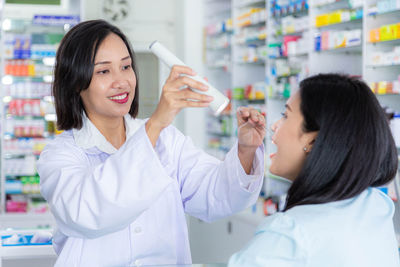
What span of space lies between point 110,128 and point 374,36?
2632 millimetres

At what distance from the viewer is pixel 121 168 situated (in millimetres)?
1372

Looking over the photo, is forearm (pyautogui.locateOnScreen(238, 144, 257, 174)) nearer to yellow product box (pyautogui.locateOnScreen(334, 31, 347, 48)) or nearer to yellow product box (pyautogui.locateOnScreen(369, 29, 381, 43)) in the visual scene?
yellow product box (pyautogui.locateOnScreen(369, 29, 381, 43))

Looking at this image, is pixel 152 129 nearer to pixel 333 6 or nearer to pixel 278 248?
pixel 278 248

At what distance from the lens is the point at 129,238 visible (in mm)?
1680

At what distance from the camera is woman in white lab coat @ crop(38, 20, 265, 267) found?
1.37 m

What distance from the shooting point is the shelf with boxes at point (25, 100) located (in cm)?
654

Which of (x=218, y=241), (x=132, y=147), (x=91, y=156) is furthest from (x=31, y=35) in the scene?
(x=132, y=147)

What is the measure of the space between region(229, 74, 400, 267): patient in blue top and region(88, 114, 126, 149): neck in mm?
737

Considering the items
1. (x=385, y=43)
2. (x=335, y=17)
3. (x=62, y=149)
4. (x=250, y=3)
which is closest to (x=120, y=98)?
(x=62, y=149)

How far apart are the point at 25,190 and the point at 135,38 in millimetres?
3132

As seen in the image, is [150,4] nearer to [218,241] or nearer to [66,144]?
[218,241]

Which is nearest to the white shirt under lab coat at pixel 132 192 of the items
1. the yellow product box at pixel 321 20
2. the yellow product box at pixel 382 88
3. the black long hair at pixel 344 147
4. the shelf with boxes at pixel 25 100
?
the black long hair at pixel 344 147

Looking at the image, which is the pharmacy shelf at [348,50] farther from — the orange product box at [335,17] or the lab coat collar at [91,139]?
the lab coat collar at [91,139]

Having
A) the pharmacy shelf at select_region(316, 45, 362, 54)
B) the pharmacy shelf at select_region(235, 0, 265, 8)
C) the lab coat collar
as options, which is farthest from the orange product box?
the lab coat collar
